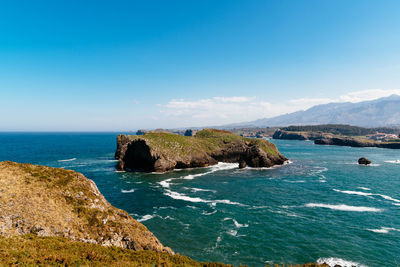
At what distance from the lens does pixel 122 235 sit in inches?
826

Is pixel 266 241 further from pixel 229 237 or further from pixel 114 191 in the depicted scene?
pixel 114 191

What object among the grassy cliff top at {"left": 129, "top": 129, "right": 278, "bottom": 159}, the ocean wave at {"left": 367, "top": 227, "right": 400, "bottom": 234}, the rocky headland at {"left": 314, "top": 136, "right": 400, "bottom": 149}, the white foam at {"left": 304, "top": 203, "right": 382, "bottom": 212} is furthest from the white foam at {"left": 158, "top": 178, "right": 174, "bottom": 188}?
the rocky headland at {"left": 314, "top": 136, "right": 400, "bottom": 149}

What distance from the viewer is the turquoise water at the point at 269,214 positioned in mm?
Result: 25047

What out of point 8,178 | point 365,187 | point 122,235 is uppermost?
point 8,178

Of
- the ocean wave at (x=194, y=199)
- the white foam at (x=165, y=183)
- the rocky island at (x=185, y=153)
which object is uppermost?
the rocky island at (x=185, y=153)

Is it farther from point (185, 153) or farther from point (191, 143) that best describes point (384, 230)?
point (191, 143)

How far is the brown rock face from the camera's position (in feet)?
60.8

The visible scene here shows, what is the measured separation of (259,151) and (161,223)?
6108cm

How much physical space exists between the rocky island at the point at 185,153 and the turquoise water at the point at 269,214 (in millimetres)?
12031

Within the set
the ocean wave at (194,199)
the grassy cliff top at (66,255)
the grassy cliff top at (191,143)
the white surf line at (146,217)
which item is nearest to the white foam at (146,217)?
the white surf line at (146,217)

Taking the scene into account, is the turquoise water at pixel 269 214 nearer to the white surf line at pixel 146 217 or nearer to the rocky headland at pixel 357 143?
the white surf line at pixel 146 217

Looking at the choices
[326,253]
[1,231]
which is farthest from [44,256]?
[326,253]

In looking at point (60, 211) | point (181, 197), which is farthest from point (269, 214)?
point (60, 211)

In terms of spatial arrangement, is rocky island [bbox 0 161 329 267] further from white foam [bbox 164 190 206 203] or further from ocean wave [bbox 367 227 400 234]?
white foam [bbox 164 190 206 203]
